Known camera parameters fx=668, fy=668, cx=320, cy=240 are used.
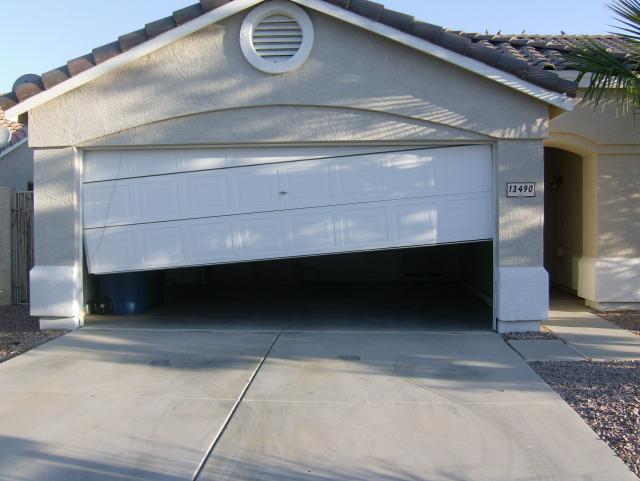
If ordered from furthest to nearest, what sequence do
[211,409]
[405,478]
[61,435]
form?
1. [211,409]
2. [61,435]
3. [405,478]

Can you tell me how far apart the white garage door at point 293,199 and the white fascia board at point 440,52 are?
103 cm

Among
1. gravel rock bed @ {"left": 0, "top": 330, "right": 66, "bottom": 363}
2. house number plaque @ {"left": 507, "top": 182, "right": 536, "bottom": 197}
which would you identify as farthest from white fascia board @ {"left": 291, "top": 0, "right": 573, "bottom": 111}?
Result: gravel rock bed @ {"left": 0, "top": 330, "right": 66, "bottom": 363}

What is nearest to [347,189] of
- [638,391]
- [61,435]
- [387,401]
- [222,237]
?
[222,237]

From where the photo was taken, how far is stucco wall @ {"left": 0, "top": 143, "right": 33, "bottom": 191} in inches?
633

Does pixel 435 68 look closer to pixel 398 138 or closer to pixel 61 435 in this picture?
pixel 398 138

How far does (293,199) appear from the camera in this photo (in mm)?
9578

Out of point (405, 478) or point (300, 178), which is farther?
point (300, 178)

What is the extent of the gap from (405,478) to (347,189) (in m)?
5.46

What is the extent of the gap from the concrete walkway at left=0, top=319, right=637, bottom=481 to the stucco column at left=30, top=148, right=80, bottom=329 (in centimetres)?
106

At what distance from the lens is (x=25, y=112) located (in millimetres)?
9406

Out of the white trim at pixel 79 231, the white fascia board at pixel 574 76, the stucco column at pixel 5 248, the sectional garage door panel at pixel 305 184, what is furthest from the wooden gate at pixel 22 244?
the white fascia board at pixel 574 76

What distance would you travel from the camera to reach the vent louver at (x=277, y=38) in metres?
9.21

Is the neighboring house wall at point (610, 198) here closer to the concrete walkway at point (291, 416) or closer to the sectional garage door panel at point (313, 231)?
the sectional garage door panel at point (313, 231)

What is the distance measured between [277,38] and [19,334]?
18.1ft
